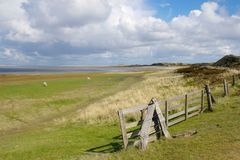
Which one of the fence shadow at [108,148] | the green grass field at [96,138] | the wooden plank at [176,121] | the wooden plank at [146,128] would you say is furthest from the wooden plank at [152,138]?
the wooden plank at [176,121]

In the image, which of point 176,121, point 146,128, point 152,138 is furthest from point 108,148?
point 176,121

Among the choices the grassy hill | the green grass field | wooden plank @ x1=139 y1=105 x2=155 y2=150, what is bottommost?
the green grass field

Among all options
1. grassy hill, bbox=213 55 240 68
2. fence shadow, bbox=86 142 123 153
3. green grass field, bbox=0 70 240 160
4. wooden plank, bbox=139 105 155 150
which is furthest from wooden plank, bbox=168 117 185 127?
grassy hill, bbox=213 55 240 68

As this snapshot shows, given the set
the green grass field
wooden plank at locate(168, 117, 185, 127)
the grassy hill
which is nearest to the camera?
the green grass field

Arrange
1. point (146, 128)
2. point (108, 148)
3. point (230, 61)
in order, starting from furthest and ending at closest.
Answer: point (230, 61) < point (108, 148) < point (146, 128)

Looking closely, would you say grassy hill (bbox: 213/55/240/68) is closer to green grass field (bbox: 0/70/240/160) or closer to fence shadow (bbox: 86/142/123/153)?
green grass field (bbox: 0/70/240/160)

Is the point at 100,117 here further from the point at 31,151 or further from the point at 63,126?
the point at 31,151

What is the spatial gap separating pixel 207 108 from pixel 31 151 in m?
11.4

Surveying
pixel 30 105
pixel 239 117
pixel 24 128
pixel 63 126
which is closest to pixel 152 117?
pixel 239 117

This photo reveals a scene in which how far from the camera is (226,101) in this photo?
850 inches

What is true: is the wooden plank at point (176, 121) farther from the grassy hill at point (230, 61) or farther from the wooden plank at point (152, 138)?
the grassy hill at point (230, 61)

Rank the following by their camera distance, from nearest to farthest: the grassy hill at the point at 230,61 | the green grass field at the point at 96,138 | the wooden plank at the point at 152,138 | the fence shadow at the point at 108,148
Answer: the green grass field at the point at 96,138 → the wooden plank at the point at 152,138 → the fence shadow at the point at 108,148 → the grassy hill at the point at 230,61

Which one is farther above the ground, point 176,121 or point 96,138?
point 176,121

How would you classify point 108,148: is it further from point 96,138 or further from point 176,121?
point 176,121
